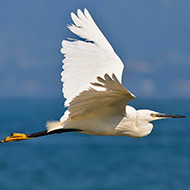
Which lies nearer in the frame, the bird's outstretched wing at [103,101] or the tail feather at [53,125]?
the bird's outstretched wing at [103,101]

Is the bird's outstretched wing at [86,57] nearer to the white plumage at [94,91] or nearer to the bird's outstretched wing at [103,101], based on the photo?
the white plumage at [94,91]

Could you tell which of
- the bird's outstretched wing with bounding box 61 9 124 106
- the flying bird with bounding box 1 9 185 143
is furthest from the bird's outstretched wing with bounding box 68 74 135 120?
the bird's outstretched wing with bounding box 61 9 124 106

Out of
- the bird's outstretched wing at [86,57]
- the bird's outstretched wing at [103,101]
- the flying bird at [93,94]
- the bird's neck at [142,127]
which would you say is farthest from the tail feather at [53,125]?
the bird's neck at [142,127]

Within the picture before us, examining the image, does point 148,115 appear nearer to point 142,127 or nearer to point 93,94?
point 142,127

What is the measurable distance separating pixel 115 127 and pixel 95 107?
1.80ft

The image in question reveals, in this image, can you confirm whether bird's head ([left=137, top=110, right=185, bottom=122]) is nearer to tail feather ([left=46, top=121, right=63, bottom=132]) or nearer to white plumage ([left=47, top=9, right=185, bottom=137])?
white plumage ([left=47, top=9, right=185, bottom=137])

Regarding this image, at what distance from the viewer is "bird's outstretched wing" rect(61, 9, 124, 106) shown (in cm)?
830

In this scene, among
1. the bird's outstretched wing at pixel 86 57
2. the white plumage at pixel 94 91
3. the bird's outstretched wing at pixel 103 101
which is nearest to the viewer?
the bird's outstretched wing at pixel 103 101

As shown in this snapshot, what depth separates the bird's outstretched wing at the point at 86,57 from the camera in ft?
27.2

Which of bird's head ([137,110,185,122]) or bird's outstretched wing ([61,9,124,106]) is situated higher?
bird's outstretched wing ([61,9,124,106])

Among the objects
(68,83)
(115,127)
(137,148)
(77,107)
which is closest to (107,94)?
(77,107)

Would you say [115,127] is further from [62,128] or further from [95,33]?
[95,33]

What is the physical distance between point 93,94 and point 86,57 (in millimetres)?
2226

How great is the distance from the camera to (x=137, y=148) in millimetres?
59125
